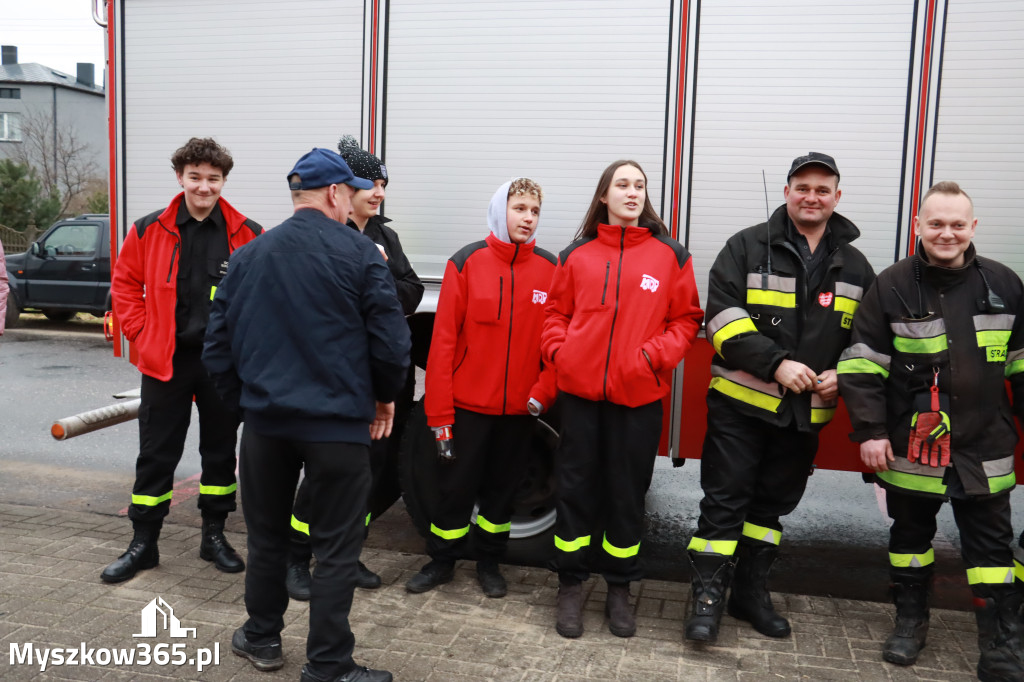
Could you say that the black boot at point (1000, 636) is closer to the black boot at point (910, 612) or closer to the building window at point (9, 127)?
the black boot at point (910, 612)

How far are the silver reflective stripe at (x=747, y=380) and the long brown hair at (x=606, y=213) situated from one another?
631 millimetres

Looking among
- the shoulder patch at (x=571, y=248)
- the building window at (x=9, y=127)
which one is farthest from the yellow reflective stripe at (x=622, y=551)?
the building window at (x=9, y=127)

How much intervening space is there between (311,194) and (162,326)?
1355 millimetres

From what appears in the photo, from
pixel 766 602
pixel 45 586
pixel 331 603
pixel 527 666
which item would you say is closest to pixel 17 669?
pixel 45 586

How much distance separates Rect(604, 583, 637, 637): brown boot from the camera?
367cm

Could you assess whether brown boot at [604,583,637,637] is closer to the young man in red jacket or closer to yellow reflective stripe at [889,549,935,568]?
yellow reflective stripe at [889,549,935,568]

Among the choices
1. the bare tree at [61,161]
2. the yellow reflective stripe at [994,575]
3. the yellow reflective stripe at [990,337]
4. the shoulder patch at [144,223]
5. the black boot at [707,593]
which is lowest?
the black boot at [707,593]

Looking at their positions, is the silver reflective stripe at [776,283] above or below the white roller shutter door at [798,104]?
below

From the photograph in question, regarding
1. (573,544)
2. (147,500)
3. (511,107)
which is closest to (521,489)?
(573,544)

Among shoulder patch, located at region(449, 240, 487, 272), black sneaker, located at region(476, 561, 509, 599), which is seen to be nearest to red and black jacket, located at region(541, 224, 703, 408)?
shoulder patch, located at region(449, 240, 487, 272)

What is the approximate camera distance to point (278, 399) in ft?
9.75

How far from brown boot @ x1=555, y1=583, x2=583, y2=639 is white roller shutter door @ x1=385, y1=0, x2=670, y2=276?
1.59 m

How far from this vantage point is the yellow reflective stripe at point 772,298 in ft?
11.8

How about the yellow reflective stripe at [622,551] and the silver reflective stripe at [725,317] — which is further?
the yellow reflective stripe at [622,551]
